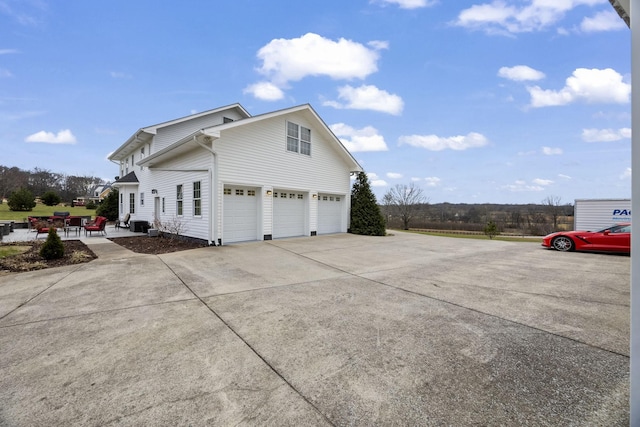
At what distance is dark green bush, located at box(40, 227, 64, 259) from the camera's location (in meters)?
7.84

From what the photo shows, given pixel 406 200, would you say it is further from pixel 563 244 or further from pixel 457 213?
pixel 563 244

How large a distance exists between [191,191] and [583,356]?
1257 centimetres

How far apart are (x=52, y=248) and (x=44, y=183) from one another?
5464 cm

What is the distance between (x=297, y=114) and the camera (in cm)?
1371

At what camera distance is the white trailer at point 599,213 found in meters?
15.2

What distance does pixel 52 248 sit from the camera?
25.9 feet

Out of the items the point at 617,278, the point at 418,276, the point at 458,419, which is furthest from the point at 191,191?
the point at 617,278

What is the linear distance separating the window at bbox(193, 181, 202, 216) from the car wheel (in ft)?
46.7

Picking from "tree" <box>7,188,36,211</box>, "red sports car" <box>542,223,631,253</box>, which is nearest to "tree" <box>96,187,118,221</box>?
"tree" <box>7,188,36,211</box>

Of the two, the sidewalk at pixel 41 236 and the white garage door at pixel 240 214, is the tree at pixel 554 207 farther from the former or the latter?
the sidewalk at pixel 41 236

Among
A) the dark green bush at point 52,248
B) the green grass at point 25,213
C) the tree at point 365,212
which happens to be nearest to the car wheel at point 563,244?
the tree at point 365,212

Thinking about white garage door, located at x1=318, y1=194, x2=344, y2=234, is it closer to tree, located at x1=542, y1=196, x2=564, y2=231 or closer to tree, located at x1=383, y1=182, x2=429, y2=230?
tree, located at x1=383, y1=182, x2=429, y2=230

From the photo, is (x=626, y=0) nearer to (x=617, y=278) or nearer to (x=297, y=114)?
(x=617, y=278)

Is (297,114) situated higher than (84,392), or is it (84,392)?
(297,114)
